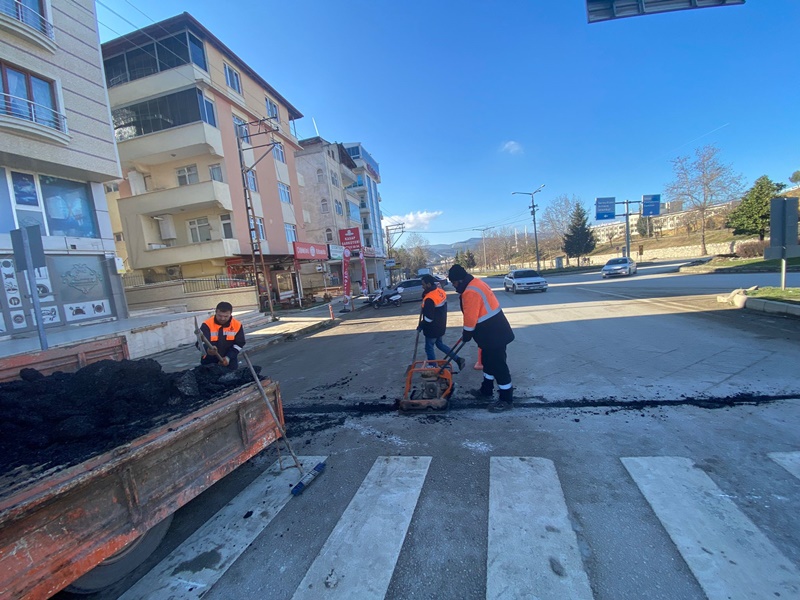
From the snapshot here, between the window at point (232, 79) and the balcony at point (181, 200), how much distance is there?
7453mm

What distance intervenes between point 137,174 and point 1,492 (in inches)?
983

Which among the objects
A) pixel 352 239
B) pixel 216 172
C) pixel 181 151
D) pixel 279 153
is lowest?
pixel 352 239

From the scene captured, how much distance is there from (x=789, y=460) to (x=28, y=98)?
59.5 feet

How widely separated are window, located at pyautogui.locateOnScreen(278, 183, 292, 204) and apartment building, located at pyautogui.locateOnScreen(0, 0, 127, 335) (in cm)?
1332

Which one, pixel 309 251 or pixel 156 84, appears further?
pixel 309 251

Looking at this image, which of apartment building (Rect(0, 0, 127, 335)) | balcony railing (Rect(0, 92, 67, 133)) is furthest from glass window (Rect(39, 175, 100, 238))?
balcony railing (Rect(0, 92, 67, 133))

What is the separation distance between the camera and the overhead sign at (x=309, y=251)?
2262 cm

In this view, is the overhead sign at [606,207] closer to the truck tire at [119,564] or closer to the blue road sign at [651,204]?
the blue road sign at [651,204]

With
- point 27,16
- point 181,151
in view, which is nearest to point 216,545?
point 27,16

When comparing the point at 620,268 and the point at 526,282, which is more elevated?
the point at 526,282

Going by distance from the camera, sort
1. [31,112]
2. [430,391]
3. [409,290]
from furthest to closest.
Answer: [409,290] → [31,112] → [430,391]

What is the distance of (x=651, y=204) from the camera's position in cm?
3180

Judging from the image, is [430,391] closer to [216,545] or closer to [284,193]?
[216,545]

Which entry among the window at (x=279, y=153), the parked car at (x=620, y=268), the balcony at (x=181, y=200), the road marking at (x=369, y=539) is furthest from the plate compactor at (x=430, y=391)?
the parked car at (x=620, y=268)
